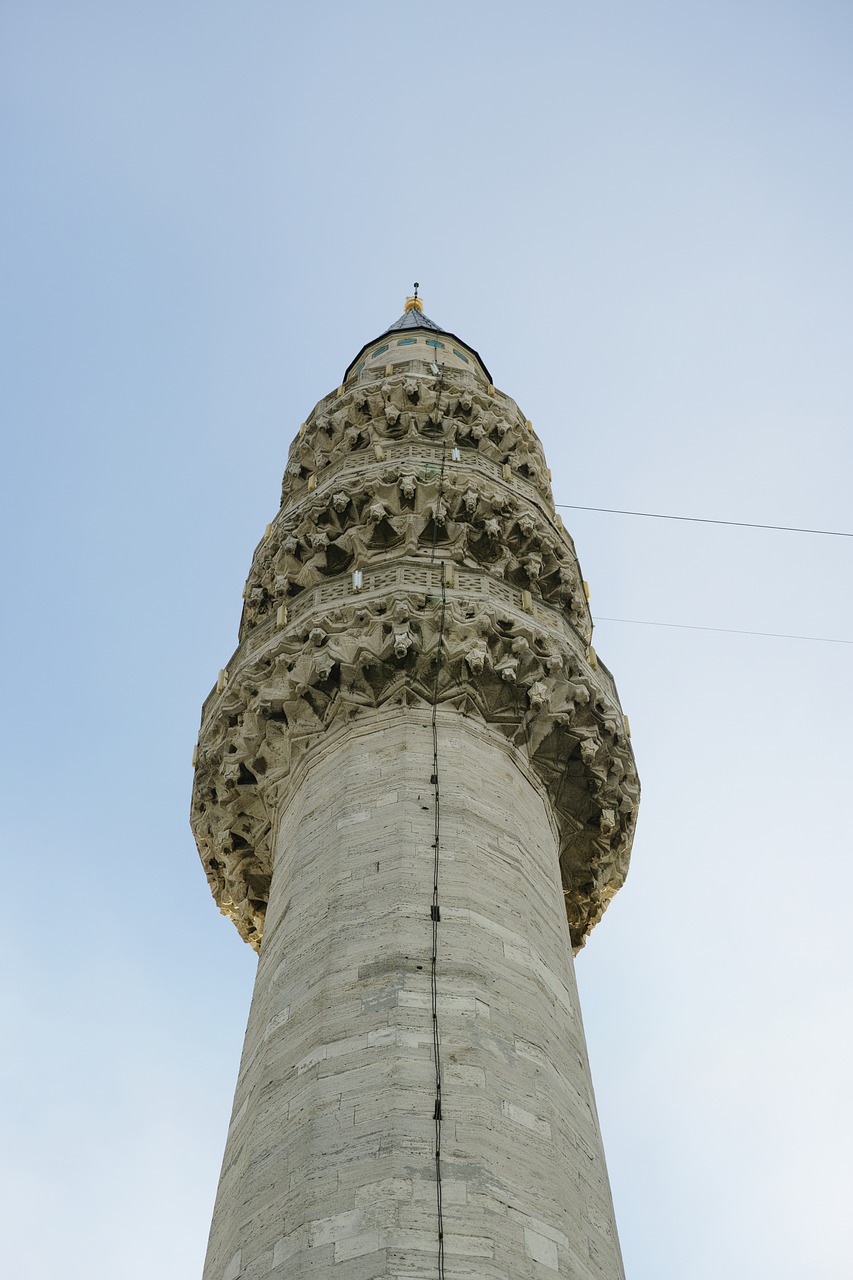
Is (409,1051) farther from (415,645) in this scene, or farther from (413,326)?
(413,326)

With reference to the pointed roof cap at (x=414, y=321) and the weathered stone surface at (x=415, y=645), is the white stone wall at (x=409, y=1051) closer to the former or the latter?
the weathered stone surface at (x=415, y=645)

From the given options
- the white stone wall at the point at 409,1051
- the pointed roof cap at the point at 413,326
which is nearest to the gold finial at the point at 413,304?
the pointed roof cap at the point at 413,326

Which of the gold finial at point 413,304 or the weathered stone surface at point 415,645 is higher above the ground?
the gold finial at point 413,304

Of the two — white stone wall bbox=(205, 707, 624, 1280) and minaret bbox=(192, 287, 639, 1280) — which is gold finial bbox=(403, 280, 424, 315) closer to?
minaret bbox=(192, 287, 639, 1280)

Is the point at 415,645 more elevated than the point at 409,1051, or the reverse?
the point at 415,645

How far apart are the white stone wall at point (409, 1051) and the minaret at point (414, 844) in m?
0.02

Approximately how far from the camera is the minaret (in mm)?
7094

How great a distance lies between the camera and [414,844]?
934cm

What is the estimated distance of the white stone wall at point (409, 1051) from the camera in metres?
6.82

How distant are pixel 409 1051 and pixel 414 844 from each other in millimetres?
1893

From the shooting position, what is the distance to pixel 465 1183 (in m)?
6.92

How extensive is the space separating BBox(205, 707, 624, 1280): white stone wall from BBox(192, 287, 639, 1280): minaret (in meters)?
0.02

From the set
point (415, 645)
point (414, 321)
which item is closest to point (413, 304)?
point (414, 321)

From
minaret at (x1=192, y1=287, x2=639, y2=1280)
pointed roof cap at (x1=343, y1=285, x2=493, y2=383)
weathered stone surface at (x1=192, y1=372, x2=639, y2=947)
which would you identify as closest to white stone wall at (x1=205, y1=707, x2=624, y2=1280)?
minaret at (x1=192, y1=287, x2=639, y2=1280)
